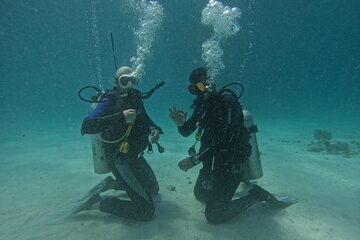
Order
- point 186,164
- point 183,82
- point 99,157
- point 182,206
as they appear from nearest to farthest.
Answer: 1. point 186,164
2. point 182,206
3. point 99,157
4. point 183,82

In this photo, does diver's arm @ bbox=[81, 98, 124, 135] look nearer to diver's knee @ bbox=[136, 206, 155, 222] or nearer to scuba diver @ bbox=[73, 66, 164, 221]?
scuba diver @ bbox=[73, 66, 164, 221]

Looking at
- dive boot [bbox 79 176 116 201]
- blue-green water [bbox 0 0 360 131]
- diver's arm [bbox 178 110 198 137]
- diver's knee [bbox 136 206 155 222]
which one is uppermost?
blue-green water [bbox 0 0 360 131]

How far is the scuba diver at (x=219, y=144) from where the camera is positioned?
469 centimetres

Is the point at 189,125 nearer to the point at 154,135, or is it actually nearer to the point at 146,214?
the point at 154,135

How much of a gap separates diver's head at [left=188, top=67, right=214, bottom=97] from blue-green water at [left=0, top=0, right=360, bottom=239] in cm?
245

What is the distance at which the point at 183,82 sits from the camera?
72.7 meters

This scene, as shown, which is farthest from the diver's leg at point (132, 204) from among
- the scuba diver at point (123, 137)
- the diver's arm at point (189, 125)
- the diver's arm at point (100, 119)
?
the diver's arm at point (189, 125)

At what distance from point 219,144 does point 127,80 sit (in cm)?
216

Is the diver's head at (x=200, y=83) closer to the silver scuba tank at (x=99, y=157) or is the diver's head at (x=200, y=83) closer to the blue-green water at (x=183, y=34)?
the silver scuba tank at (x=99, y=157)

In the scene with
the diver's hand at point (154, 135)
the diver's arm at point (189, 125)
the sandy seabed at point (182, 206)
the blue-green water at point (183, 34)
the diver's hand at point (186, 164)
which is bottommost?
the sandy seabed at point (182, 206)

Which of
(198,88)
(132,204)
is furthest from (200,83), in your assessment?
(132,204)

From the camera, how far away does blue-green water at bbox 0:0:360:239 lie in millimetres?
6730

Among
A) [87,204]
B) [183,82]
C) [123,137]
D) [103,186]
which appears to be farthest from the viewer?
[183,82]

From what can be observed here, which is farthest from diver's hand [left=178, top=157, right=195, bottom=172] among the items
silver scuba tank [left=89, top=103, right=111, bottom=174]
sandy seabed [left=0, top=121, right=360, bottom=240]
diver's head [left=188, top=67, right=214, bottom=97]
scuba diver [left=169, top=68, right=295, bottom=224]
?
silver scuba tank [left=89, top=103, right=111, bottom=174]
